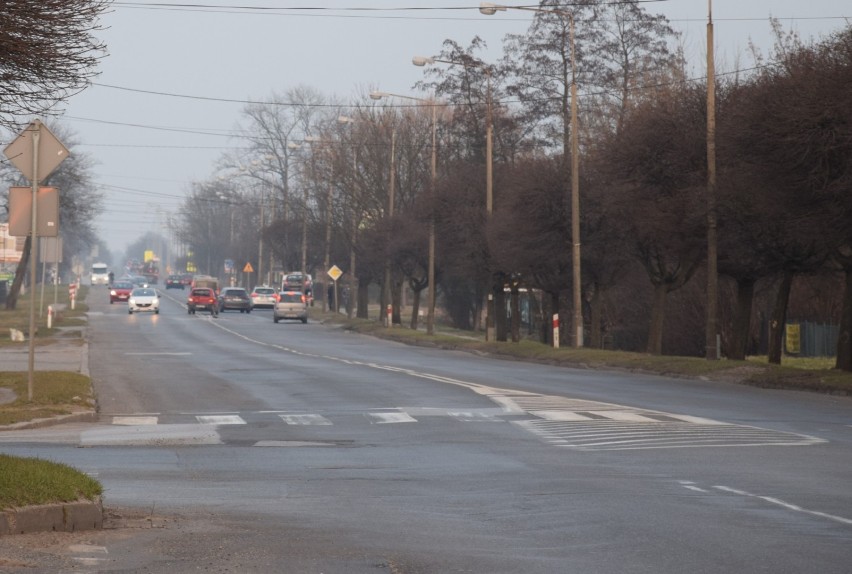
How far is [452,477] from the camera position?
13.2 metres

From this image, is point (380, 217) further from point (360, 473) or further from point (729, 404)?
point (360, 473)

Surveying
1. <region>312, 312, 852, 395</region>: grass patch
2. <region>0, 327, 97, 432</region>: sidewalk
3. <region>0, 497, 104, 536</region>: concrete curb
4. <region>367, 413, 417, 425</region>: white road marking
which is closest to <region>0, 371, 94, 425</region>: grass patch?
<region>0, 327, 97, 432</region>: sidewalk

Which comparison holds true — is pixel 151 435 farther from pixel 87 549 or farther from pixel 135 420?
pixel 87 549

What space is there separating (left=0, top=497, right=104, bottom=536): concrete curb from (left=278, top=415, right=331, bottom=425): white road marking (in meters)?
9.56

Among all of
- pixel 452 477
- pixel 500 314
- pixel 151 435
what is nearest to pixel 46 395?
pixel 151 435

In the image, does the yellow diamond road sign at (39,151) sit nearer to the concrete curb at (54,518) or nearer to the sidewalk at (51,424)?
the sidewalk at (51,424)

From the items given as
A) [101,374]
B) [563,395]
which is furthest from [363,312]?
[563,395]

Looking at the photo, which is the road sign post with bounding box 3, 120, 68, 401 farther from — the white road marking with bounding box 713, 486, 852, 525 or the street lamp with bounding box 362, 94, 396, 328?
the street lamp with bounding box 362, 94, 396, 328

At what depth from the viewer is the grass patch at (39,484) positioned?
9.50 metres

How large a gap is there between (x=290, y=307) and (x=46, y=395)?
52.6 metres

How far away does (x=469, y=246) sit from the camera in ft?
177

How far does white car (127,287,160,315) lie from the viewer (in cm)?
7905

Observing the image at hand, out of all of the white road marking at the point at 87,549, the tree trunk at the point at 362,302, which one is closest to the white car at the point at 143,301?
the tree trunk at the point at 362,302

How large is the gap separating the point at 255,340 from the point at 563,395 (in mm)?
29056
